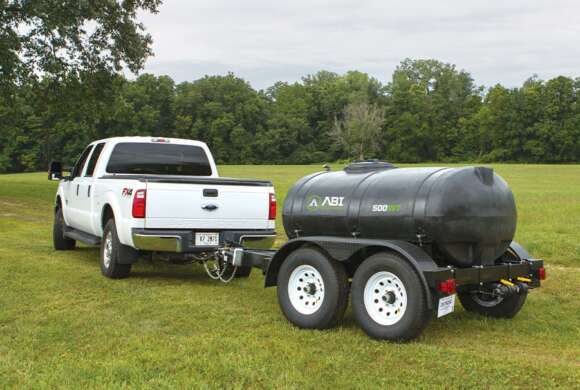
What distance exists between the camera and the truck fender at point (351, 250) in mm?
5656

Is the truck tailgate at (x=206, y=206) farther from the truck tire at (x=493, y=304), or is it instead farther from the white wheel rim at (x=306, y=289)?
the truck tire at (x=493, y=304)

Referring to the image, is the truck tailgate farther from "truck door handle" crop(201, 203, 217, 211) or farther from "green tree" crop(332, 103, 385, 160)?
"green tree" crop(332, 103, 385, 160)

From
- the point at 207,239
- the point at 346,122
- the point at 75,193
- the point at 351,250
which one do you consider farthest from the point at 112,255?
the point at 346,122

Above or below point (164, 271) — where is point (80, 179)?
above

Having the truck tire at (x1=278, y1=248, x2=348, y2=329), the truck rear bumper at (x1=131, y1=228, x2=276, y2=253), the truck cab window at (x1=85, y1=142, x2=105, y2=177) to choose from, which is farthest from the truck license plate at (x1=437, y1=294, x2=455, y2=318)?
the truck cab window at (x1=85, y1=142, x2=105, y2=177)

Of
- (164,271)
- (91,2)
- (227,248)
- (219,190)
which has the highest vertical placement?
(91,2)

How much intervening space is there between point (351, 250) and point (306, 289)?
693mm

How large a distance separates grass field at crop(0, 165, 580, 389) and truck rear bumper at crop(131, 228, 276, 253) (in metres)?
0.53

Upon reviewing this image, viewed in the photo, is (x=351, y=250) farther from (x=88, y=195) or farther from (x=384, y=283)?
(x=88, y=195)

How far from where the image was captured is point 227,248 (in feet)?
26.4

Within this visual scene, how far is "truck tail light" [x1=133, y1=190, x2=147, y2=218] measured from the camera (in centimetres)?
821

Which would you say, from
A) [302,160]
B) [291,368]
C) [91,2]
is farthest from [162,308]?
[302,160]

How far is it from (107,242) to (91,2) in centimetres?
1601

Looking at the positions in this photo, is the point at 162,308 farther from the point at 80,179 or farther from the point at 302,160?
the point at 302,160
